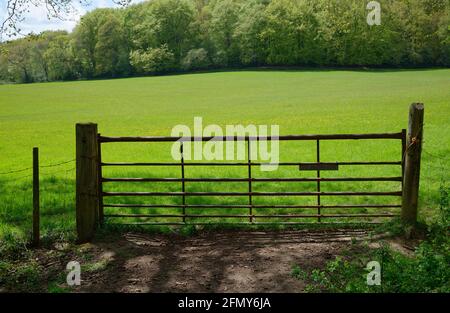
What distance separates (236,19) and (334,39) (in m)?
34.1

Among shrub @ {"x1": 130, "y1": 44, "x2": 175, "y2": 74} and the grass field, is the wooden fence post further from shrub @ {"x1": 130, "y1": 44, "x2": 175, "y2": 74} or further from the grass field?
shrub @ {"x1": 130, "y1": 44, "x2": 175, "y2": 74}

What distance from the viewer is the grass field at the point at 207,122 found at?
12.8m

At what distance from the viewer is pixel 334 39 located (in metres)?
87.2

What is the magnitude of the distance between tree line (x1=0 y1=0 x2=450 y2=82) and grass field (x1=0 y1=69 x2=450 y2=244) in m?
30.5

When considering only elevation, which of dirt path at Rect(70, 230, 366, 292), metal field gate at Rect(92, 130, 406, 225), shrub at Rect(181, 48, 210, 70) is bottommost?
dirt path at Rect(70, 230, 366, 292)

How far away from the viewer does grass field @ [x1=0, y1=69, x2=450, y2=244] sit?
12812 mm

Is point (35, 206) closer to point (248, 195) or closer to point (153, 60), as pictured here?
point (248, 195)

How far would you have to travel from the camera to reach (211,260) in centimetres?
760

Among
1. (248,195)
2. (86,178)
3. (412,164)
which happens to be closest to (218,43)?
(248,195)

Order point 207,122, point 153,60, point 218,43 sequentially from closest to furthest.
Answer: point 207,122, point 153,60, point 218,43

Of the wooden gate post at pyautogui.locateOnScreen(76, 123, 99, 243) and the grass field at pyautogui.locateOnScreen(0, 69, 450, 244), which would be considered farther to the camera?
the grass field at pyautogui.locateOnScreen(0, 69, 450, 244)

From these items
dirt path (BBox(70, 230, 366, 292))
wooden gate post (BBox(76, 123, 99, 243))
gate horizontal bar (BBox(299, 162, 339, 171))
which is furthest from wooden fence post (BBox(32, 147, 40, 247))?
gate horizontal bar (BBox(299, 162, 339, 171))

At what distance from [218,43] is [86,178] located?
105 meters

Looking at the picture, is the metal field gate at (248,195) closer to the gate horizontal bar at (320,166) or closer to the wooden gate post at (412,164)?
the gate horizontal bar at (320,166)
